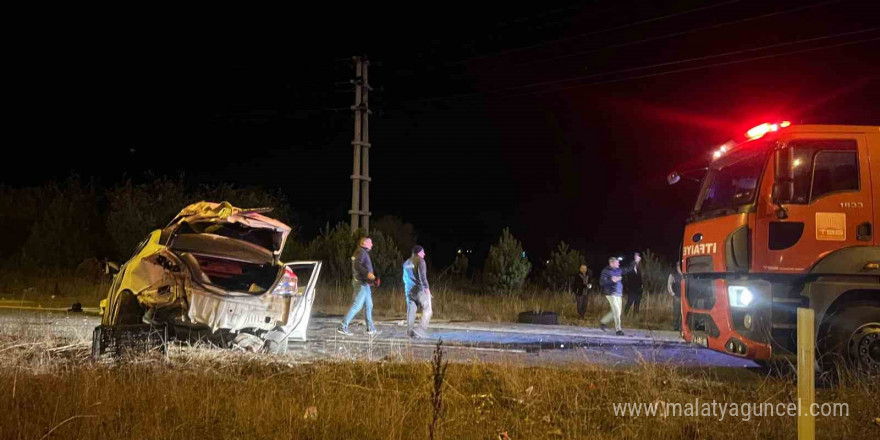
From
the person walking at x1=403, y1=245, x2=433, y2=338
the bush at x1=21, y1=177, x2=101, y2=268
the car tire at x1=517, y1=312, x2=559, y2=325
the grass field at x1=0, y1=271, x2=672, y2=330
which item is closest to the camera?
the person walking at x1=403, y1=245, x2=433, y2=338

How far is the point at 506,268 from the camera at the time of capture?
21516mm

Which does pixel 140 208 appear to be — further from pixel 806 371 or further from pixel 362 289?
pixel 806 371

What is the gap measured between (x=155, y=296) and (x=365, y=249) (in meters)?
4.53

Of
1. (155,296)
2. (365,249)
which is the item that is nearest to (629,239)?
(365,249)

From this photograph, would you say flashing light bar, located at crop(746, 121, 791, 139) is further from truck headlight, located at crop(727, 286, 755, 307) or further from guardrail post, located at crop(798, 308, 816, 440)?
guardrail post, located at crop(798, 308, 816, 440)

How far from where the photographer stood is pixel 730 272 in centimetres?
707

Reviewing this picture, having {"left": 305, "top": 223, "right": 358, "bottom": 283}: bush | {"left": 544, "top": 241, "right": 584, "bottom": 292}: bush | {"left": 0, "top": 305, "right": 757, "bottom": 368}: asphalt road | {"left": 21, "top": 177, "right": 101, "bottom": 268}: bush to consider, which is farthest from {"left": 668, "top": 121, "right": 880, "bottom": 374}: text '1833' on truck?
{"left": 21, "top": 177, "right": 101, "bottom": 268}: bush

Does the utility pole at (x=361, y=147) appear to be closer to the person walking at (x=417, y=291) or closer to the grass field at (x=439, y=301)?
the grass field at (x=439, y=301)

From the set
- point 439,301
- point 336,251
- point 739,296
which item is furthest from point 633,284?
point 336,251

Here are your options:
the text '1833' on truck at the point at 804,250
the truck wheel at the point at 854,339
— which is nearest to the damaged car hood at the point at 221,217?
the text '1833' on truck at the point at 804,250

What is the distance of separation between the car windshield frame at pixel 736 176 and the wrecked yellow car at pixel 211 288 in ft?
17.0

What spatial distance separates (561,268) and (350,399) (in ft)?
61.5

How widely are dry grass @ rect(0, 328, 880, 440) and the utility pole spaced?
44.3 feet

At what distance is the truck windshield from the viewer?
7297 millimetres
